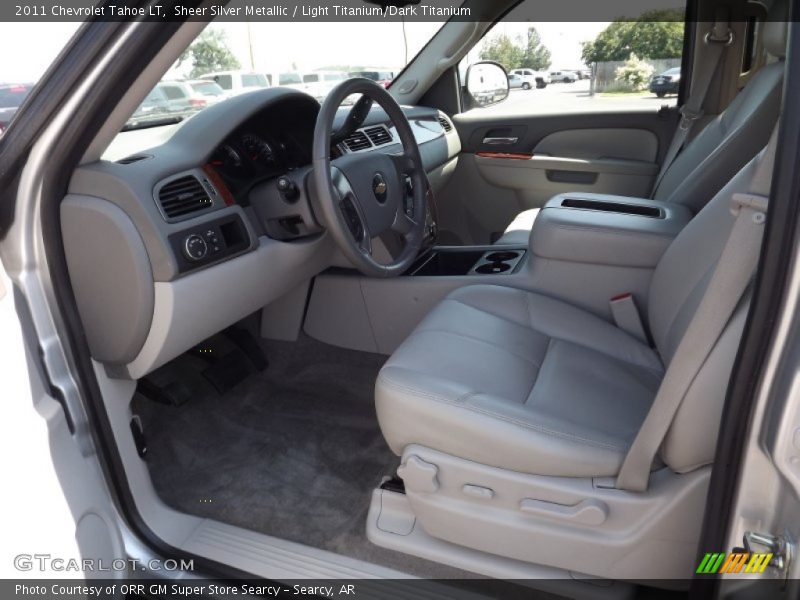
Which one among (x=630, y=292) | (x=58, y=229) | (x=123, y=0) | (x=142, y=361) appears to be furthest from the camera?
(x=630, y=292)

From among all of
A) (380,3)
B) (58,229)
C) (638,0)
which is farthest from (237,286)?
(638,0)

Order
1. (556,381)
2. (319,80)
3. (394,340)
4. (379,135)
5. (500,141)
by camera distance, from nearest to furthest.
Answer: (556,381) → (394,340) → (319,80) → (379,135) → (500,141)

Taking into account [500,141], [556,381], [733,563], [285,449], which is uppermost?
[500,141]

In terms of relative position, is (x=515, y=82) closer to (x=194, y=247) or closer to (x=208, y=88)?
(x=208, y=88)

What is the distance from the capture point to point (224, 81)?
1.97 metres

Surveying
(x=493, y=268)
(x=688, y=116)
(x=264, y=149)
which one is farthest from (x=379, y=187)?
(x=688, y=116)

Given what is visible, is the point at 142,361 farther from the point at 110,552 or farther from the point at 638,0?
the point at 638,0

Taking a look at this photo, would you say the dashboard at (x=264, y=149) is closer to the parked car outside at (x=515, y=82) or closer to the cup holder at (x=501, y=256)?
the cup holder at (x=501, y=256)

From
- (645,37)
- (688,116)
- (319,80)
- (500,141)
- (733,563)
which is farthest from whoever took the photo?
(500,141)

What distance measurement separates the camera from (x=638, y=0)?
2705 millimetres

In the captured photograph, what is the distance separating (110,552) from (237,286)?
68cm

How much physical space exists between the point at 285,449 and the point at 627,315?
1105 mm

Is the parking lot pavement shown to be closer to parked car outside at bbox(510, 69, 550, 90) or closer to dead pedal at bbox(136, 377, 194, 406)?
parked car outside at bbox(510, 69, 550, 90)

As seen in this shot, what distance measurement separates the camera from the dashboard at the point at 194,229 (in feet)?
4.35
